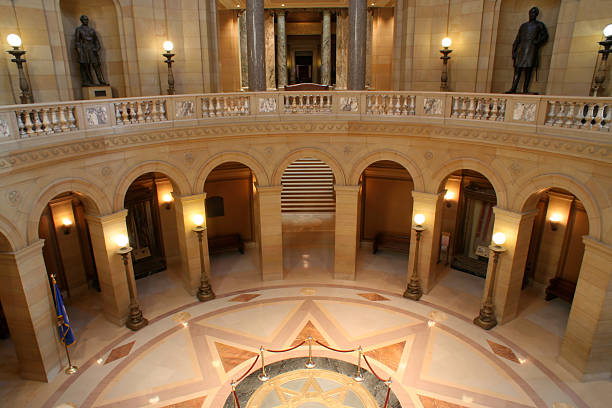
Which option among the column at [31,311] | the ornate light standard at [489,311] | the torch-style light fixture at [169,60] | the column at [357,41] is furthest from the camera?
the column at [357,41]

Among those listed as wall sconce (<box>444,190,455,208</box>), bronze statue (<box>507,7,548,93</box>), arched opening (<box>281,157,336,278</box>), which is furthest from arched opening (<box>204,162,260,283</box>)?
bronze statue (<box>507,7,548,93</box>)

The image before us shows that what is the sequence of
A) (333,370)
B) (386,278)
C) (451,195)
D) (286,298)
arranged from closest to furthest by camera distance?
(333,370) → (286,298) → (386,278) → (451,195)

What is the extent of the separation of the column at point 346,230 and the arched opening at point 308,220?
674mm

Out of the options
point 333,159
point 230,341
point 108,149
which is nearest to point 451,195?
point 333,159

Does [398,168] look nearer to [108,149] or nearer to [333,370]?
[333,370]

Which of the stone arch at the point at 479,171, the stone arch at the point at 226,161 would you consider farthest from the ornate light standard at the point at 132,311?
the stone arch at the point at 479,171

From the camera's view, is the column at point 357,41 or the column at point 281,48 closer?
the column at point 357,41

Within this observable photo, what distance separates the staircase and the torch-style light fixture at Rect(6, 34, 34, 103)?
11.6 metres

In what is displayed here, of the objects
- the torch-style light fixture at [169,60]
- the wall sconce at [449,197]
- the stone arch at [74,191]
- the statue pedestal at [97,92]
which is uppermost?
the torch-style light fixture at [169,60]

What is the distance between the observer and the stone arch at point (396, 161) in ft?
39.1

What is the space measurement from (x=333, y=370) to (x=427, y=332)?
3098 mm

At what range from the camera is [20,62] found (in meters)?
10.1

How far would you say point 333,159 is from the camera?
12531 millimetres

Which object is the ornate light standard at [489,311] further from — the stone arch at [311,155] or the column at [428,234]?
the stone arch at [311,155]
